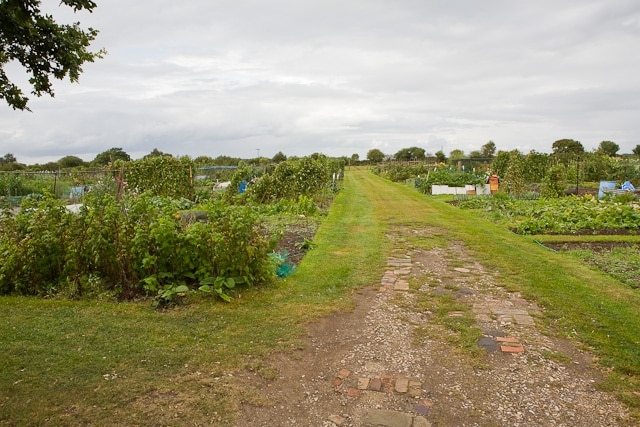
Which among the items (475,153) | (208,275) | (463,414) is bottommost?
(463,414)

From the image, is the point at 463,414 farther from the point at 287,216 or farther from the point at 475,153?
the point at 475,153

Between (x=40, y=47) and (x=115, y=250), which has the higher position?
(x=40, y=47)

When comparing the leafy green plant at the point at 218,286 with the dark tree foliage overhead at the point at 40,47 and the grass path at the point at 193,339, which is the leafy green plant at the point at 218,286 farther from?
the dark tree foliage overhead at the point at 40,47

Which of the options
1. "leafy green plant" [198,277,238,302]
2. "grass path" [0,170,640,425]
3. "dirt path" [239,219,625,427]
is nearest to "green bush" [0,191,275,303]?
"leafy green plant" [198,277,238,302]

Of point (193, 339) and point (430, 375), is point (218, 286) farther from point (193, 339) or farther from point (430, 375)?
point (430, 375)

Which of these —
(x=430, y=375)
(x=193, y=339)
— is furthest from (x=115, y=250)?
(x=430, y=375)

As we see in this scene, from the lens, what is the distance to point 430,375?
3.47 metres

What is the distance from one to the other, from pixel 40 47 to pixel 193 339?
272 centimetres

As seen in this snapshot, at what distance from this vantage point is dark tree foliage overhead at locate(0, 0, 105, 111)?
299cm

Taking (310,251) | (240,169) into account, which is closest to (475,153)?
(240,169)

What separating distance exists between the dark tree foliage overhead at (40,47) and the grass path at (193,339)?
7.04ft

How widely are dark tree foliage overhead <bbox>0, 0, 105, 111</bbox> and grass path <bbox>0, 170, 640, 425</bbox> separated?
215cm

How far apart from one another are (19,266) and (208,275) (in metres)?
2.31

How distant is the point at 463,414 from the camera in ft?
9.68
